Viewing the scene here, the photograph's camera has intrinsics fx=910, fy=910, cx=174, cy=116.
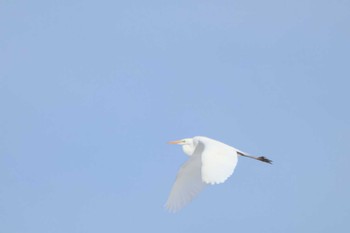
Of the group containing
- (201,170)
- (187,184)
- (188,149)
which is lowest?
(187,184)

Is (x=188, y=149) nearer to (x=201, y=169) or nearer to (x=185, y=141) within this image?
(x=185, y=141)

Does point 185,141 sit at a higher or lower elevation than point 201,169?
higher

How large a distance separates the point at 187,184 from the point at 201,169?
1489 millimetres

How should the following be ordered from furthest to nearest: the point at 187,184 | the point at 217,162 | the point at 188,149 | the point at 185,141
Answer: the point at 185,141 → the point at 188,149 → the point at 187,184 → the point at 217,162

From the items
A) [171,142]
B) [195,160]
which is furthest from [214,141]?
[171,142]

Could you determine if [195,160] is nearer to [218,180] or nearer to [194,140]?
[194,140]

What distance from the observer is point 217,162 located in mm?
20109

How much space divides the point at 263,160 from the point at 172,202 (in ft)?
15.3

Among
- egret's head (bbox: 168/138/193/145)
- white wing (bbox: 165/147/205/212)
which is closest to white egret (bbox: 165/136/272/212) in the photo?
white wing (bbox: 165/147/205/212)

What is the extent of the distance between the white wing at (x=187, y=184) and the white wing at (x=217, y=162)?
64 cm

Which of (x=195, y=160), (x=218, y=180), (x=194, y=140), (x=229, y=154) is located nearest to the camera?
Answer: (x=218, y=180)

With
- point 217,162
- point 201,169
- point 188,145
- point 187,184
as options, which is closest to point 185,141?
point 188,145

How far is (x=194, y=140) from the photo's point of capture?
23891 mm

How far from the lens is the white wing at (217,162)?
19302mm
